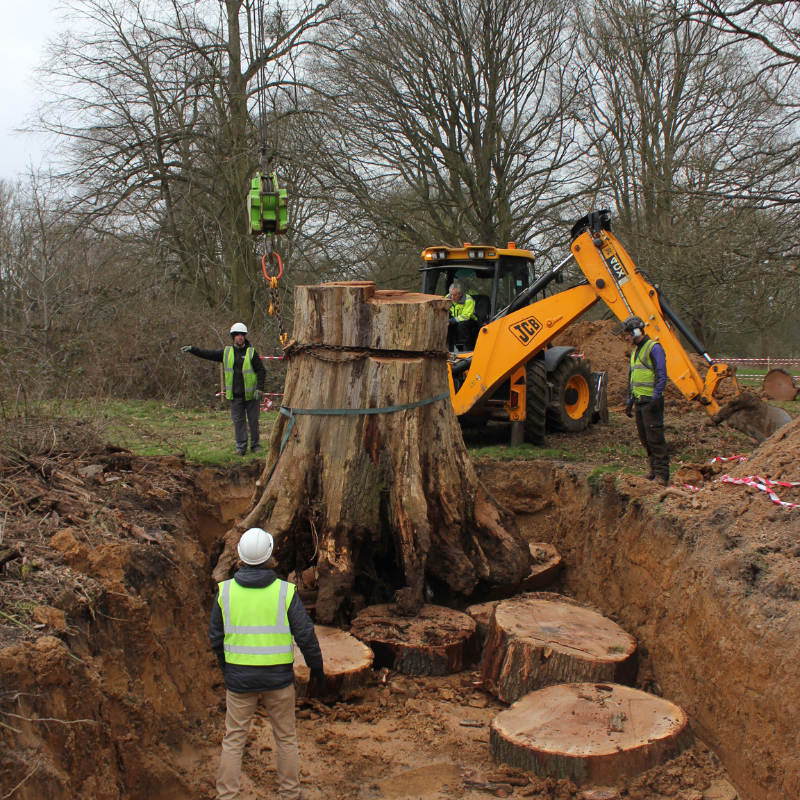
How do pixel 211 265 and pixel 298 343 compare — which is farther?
pixel 211 265

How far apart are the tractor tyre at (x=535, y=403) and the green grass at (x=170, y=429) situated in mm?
3375

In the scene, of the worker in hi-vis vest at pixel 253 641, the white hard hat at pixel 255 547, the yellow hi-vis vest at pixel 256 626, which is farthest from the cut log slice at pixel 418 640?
the white hard hat at pixel 255 547

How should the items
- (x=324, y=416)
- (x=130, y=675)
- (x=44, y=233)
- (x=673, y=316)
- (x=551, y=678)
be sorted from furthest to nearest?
1. (x=44, y=233)
2. (x=673, y=316)
3. (x=324, y=416)
4. (x=551, y=678)
5. (x=130, y=675)

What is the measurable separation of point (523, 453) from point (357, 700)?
4.64 m

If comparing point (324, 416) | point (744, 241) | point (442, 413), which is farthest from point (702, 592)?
point (744, 241)

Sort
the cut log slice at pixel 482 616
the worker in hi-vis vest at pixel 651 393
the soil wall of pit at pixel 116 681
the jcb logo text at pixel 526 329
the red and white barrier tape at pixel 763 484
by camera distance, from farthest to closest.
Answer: the jcb logo text at pixel 526 329
the worker in hi-vis vest at pixel 651 393
the cut log slice at pixel 482 616
the red and white barrier tape at pixel 763 484
the soil wall of pit at pixel 116 681

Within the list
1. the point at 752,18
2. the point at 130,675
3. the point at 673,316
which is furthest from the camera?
the point at 752,18

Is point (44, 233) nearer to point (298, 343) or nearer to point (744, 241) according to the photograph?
point (298, 343)

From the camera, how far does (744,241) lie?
1032 cm

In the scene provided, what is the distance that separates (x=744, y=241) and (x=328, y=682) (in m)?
8.56

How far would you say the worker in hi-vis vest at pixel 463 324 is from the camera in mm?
9891

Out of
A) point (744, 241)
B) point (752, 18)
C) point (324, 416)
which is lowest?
point (324, 416)

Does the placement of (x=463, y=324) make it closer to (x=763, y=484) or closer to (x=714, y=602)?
(x=763, y=484)

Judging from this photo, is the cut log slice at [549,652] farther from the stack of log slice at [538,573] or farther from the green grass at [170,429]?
the green grass at [170,429]
